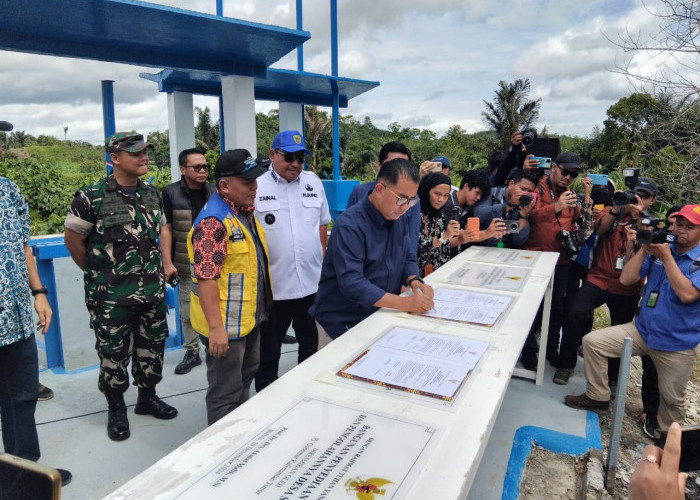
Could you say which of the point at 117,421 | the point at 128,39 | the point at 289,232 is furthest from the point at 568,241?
the point at 128,39

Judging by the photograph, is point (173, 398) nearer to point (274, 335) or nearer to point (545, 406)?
point (274, 335)

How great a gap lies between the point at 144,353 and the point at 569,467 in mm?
2622

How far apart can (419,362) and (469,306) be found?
0.74 metres

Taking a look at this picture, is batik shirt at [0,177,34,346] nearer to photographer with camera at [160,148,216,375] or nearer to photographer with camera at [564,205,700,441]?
photographer with camera at [160,148,216,375]

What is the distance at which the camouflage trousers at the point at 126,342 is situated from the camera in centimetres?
263

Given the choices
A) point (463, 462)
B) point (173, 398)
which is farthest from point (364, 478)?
point (173, 398)

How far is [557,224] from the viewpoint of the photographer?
382cm

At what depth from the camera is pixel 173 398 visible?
3.30 m

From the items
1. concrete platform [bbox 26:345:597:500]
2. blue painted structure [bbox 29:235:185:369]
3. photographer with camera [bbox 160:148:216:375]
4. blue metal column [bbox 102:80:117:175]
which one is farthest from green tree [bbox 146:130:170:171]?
concrete platform [bbox 26:345:597:500]

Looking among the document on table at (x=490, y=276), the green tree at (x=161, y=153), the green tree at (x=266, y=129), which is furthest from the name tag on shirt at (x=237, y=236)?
the green tree at (x=161, y=153)

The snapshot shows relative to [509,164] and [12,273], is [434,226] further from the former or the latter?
[12,273]

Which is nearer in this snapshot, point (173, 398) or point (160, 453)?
point (160, 453)

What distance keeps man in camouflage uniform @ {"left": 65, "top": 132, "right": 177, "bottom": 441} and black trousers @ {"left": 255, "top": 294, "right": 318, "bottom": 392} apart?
2.11 ft

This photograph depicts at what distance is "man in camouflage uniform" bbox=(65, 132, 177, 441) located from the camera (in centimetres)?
252
